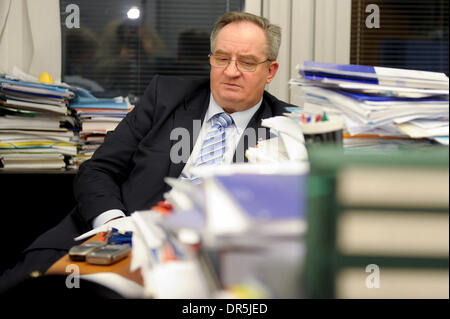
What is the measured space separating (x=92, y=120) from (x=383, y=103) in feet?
5.89

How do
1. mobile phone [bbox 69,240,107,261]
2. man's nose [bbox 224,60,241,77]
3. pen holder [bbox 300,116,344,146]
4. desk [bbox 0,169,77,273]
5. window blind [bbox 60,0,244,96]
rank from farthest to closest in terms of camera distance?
window blind [bbox 60,0,244,96] → desk [bbox 0,169,77,273] → man's nose [bbox 224,60,241,77] → mobile phone [bbox 69,240,107,261] → pen holder [bbox 300,116,344,146]

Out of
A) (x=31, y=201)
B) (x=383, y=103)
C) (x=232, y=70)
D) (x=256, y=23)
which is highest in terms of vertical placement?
(x=256, y=23)

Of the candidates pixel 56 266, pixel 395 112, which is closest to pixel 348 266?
pixel 395 112

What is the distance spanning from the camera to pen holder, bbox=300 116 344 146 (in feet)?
2.30

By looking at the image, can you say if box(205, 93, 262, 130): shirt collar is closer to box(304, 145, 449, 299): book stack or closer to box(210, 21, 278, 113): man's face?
box(210, 21, 278, 113): man's face

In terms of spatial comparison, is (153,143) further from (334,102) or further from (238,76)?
(334,102)

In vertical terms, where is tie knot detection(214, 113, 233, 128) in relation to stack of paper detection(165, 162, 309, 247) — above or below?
above

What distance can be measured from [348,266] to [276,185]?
12 cm

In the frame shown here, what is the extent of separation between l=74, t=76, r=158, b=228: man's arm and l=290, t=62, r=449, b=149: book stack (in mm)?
914

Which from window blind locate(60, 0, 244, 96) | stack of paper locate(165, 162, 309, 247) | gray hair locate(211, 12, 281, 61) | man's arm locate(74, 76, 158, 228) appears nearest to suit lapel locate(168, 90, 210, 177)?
man's arm locate(74, 76, 158, 228)

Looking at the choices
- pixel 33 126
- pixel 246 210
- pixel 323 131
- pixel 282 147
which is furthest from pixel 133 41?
pixel 246 210

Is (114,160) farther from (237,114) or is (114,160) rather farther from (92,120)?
(92,120)

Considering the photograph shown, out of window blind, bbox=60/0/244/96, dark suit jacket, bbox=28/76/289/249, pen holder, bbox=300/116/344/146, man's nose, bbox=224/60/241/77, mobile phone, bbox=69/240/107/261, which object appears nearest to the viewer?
pen holder, bbox=300/116/344/146

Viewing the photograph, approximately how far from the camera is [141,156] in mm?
1694
